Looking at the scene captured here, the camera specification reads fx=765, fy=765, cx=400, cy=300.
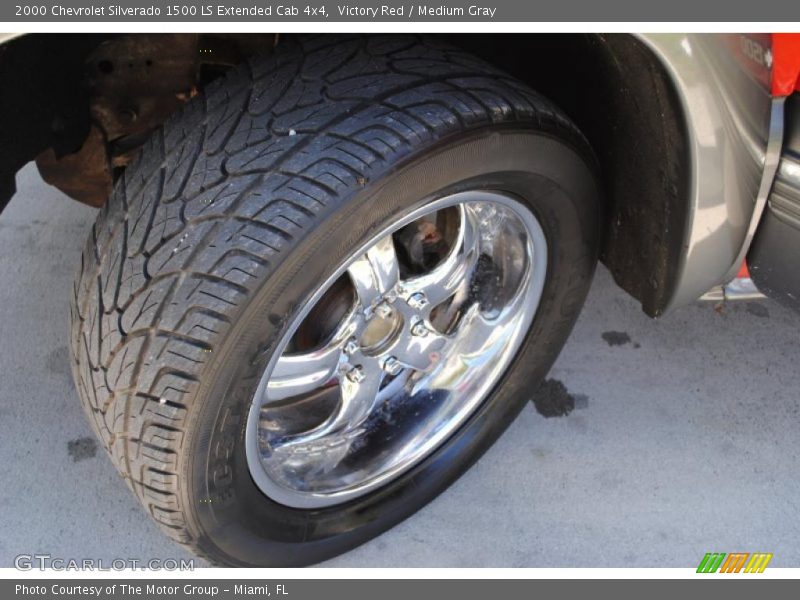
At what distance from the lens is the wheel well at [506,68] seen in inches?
51.1

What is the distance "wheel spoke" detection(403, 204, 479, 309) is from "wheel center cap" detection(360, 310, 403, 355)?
0.06 meters

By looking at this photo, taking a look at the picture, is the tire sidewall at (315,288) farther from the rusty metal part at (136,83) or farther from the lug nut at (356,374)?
the rusty metal part at (136,83)

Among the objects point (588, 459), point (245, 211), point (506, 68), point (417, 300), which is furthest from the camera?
point (588, 459)

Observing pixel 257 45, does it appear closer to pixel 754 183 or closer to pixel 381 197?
pixel 381 197

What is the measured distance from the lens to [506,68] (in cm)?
169

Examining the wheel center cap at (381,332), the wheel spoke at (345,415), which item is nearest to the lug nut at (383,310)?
the wheel center cap at (381,332)

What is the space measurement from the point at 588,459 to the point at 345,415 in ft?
2.36

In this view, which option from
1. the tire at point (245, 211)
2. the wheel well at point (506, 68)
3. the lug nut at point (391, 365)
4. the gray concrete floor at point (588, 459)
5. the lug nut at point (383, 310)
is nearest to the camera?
the tire at point (245, 211)

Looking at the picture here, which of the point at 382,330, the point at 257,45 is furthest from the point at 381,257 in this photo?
the point at 257,45

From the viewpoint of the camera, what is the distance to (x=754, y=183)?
1330 millimetres

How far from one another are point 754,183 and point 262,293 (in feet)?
2.83

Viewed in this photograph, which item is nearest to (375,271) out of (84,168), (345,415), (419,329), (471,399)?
(419,329)

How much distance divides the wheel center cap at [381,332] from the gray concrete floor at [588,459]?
0.53 m

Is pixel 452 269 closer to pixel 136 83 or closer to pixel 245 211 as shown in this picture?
pixel 245 211
